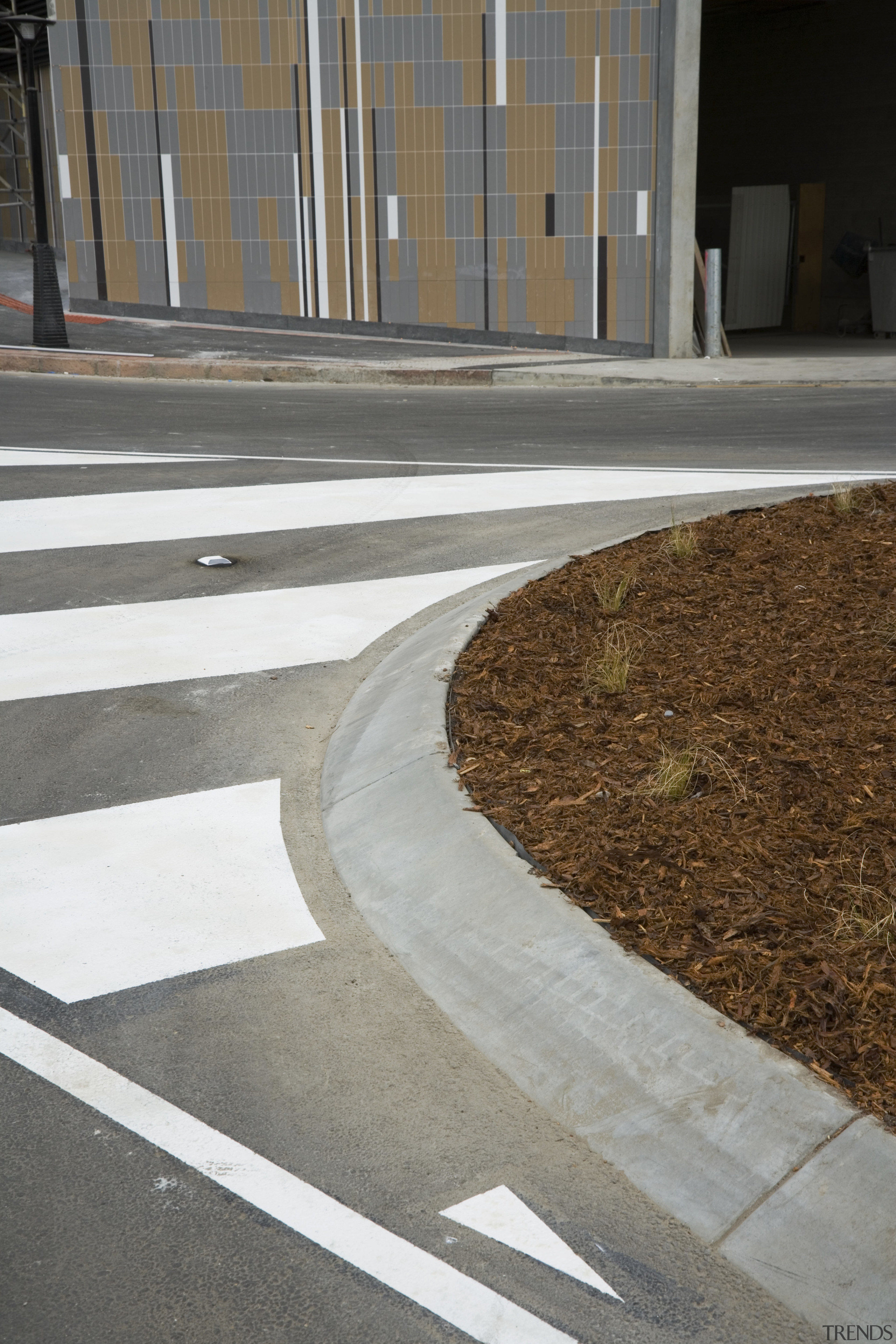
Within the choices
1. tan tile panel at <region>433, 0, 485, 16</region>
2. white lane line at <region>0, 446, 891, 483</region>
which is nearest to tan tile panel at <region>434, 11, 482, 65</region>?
tan tile panel at <region>433, 0, 485, 16</region>

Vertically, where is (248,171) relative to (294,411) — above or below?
above

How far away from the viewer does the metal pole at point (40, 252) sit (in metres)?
16.8

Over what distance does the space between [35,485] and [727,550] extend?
5716 millimetres

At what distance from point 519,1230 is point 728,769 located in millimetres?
1965

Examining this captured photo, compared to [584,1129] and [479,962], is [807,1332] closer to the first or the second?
[584,1129]

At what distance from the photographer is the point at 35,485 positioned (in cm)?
1027

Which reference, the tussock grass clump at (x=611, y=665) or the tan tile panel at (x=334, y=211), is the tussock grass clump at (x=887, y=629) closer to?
the tussock grass clump at (x=611, y=665)

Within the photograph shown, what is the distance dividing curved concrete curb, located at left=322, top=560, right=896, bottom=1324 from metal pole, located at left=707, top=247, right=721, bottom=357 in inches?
680

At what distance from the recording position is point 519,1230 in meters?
2.74

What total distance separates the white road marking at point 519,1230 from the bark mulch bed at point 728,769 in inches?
27.9

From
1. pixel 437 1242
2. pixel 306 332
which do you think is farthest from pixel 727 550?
pixel 306 332

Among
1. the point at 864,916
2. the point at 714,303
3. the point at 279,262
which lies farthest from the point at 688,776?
the point at 279,262

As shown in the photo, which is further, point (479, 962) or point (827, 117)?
point (827, 117)

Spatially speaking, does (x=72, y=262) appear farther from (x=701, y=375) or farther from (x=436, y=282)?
(x=701, y=375)
